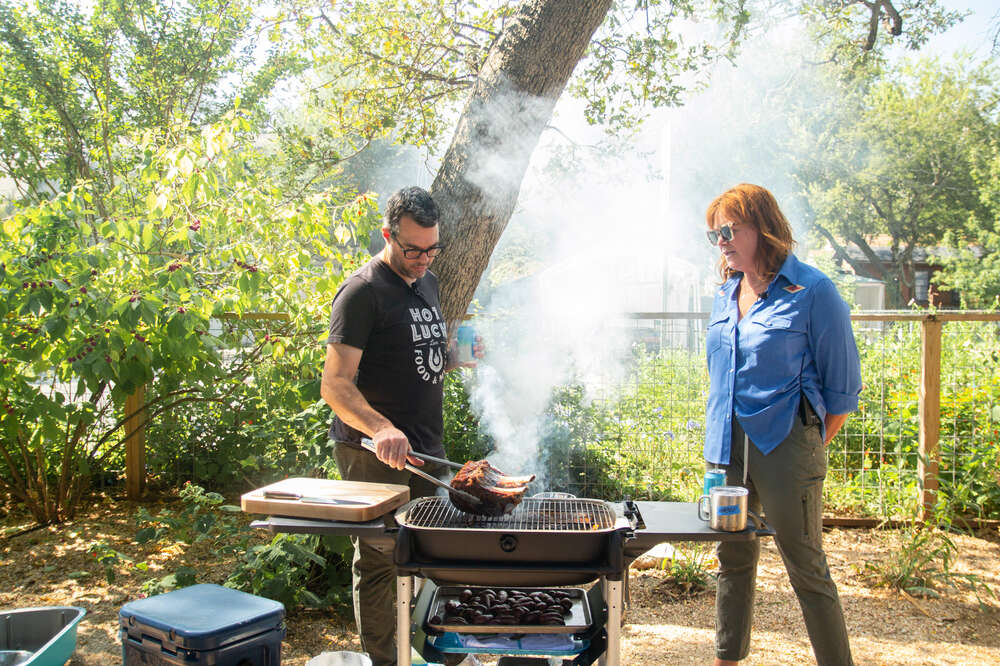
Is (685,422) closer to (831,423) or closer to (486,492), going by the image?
(831,423)

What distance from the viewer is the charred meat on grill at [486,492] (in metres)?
→ 2.13

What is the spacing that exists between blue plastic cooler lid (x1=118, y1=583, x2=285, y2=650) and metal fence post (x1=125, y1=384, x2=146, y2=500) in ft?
9.72

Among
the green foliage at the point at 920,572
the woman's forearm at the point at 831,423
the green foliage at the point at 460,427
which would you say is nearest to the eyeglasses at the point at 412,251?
the woman's forearm at the point at 831,423

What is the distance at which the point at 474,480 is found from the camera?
2154 mm

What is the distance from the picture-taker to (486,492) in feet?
6.98

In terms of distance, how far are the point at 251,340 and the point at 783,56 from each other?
18.6 m

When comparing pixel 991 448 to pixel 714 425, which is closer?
pixel 714 425

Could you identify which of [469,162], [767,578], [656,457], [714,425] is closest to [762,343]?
[714,425]

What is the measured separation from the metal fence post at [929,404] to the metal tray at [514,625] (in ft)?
10.3

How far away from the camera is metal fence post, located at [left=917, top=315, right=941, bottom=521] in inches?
175

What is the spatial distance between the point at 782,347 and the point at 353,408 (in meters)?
1.52

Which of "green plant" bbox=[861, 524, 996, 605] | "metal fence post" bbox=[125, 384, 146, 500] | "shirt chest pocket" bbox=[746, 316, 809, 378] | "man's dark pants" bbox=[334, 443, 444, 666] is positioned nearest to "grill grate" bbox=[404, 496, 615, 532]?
"man's dark pants" bbox=[334, 443, 444, 666]

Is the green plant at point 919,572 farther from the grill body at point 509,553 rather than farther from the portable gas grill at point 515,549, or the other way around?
the grill body at point 509,553

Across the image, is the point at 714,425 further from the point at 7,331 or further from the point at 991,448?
the point at 7,331
